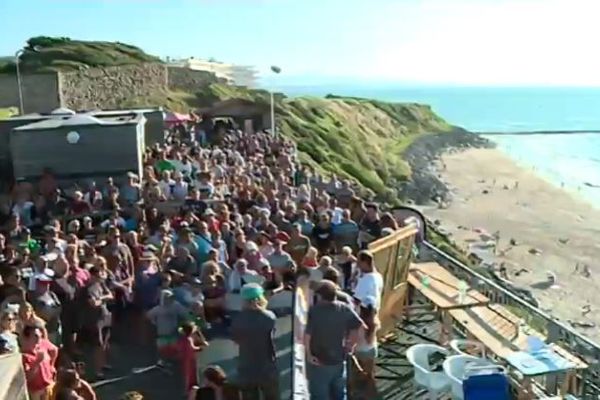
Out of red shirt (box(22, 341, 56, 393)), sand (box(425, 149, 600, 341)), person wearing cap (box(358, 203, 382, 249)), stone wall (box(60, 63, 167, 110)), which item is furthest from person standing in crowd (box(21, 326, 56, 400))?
stone wall (box(60, 63, 167, 110))

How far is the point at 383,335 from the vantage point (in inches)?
443

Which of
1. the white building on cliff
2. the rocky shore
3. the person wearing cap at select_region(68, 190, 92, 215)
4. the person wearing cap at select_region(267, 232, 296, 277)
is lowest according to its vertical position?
the rocky shore

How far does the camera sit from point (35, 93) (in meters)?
37.5

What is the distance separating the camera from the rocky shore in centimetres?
5375

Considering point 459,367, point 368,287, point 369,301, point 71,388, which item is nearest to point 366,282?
point 368,287

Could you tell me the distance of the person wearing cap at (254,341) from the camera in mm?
7633

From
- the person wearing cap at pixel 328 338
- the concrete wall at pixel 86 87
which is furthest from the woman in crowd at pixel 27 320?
the concrete wall at pixel 86 87

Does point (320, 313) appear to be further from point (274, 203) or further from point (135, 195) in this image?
point (135, 195)

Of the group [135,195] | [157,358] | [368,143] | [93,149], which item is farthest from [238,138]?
[368,143]

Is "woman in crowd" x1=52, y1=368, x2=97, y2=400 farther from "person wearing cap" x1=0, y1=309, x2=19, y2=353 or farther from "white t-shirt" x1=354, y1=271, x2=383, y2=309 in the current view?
"white t-shirt" x1=354, y1=271, x2=383, y2=309

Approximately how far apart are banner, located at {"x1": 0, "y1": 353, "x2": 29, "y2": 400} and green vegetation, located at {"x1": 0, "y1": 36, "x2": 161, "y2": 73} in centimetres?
4285

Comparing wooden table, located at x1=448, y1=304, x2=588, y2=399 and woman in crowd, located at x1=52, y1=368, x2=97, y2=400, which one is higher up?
woman in crowd, located at x1=52, y1=368, x2=97, y2=400

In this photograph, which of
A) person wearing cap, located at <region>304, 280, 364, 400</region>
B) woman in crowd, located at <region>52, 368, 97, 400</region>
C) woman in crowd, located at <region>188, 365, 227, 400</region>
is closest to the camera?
woman in crowd, located at <region>52, 368, 97, 400</region>

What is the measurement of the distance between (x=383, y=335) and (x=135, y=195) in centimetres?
560
